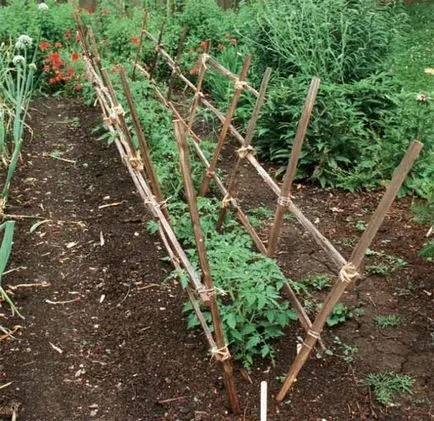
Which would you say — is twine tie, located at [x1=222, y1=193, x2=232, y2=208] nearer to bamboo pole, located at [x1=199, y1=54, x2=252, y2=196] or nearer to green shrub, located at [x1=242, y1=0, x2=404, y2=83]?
bamboo pole, located at [x1=199, y1=54, x2=252, y2=196]

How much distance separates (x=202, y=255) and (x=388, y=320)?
1.32m

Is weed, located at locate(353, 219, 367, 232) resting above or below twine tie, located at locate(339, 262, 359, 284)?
below

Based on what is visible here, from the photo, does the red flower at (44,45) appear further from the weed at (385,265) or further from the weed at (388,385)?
the weed at (388,385)

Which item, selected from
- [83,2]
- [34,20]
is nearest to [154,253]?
[34,20]

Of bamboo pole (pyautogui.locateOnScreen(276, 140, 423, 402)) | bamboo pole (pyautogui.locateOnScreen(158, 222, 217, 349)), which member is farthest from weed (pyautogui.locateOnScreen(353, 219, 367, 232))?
bamboo pole (pyautogui.locateOnScreen(276, 140, 423, 402))

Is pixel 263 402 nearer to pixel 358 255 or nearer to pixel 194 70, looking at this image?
pixel 358 255

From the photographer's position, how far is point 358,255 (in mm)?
2229

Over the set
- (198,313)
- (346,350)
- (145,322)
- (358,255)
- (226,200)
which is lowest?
(145,322)

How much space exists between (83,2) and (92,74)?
3.51 meters

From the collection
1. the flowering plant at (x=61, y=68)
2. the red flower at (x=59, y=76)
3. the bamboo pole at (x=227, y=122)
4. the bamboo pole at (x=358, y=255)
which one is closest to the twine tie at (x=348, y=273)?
the bamboo pole at (x=358, y=255)

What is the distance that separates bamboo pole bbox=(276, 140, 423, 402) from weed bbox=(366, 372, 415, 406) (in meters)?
0.36

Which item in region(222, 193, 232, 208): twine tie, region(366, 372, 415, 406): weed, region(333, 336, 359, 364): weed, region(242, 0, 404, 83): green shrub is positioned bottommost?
region(333, 336, 359, 364): weed

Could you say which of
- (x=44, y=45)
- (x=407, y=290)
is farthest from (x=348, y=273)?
(x=44, y=45)

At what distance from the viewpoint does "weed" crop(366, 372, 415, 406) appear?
271 cm
